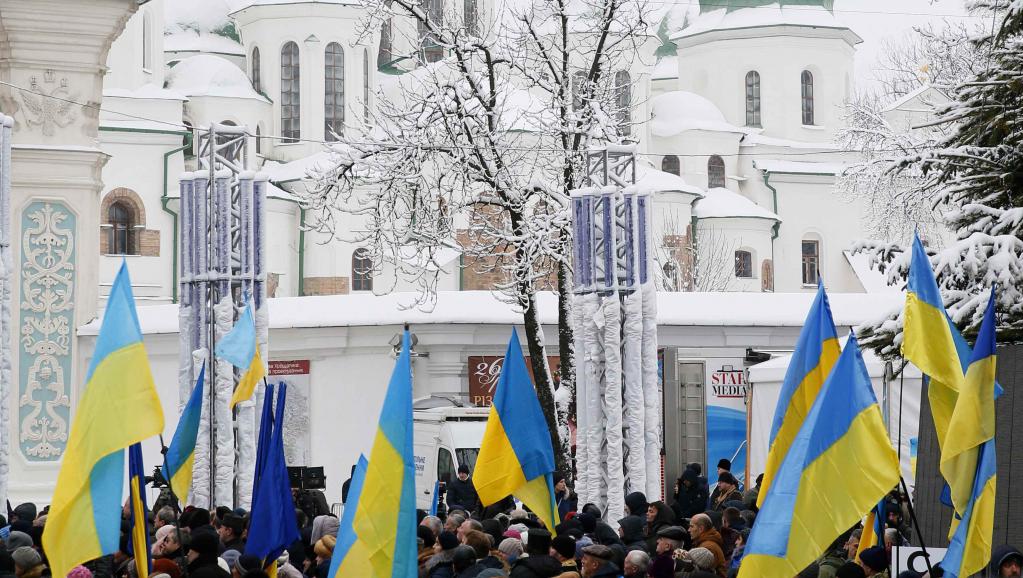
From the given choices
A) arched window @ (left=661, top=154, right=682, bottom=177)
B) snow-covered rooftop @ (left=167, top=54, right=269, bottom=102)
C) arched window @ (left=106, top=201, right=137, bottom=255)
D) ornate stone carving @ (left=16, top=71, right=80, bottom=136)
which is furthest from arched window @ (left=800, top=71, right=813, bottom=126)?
ornate stone carving @ (left=16, top=71, right=80, bottom=136)

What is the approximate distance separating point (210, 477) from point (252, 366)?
2.77 metres

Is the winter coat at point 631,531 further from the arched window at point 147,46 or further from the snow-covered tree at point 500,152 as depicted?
the arched window at point 147,46

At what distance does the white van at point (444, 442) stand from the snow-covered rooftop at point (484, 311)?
10.3 ft

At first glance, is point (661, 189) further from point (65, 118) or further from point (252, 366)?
point (252, 366)

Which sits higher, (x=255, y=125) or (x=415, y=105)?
(x=255, y=125)

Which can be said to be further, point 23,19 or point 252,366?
point 23,19

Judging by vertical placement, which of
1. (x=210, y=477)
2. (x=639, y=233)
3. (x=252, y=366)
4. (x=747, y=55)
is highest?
(x=747, y=55)

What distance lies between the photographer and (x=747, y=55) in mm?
60031

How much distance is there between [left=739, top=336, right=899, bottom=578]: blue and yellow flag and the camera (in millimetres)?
7531

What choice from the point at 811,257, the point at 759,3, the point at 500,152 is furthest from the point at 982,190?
the point at 759,3

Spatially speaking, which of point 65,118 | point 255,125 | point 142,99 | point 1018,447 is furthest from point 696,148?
point 1018,447

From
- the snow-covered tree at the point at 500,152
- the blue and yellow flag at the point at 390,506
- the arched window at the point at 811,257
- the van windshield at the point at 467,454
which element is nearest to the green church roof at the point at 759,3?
the arched window at the point at 811,257

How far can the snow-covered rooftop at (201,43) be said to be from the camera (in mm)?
55062

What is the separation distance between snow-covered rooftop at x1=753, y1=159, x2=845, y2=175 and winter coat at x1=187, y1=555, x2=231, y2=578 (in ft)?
166
